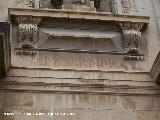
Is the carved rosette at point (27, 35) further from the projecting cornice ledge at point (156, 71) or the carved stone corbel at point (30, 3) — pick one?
the projecting cornice ledge at point (156, 71)

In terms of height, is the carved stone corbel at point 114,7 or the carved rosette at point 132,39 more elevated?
the carved stone corbel at point 114,7

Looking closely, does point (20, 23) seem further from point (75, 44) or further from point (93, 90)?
point (93, 90)

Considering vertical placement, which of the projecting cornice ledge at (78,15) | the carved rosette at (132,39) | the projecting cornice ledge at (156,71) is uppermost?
the projecting cornice ledge at (78,15)

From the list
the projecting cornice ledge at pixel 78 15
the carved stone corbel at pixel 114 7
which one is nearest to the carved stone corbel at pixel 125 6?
the carved stone corbel at pixel 114 7

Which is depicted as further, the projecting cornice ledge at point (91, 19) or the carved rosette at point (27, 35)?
the projecting cornice ledge at point (91, 19)

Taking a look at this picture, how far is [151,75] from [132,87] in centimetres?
42

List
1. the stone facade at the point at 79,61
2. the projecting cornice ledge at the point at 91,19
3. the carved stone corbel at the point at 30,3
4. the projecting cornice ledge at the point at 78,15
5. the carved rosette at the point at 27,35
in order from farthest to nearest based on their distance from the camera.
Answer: the carved stone corbel at the point at 30,3 < the projecting cornice ledge at the point at 78,15 < the projecting cornice ledge at the point at 91,19 < the carved rosette at the point at 27,35 < the stone facade at the point at 79,61

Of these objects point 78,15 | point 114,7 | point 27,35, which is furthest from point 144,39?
point 27,35

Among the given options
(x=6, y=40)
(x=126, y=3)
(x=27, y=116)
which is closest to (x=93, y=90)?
(x=27, y=116)

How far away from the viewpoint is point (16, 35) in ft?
28.4

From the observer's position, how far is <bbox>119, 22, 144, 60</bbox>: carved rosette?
8648 mm

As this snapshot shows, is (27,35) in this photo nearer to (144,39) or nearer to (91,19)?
(91,19)

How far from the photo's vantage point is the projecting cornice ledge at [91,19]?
858cm

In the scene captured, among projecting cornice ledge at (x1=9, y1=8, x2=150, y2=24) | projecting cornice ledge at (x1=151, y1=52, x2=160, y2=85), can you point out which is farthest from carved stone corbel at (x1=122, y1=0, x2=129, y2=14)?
projecting cornice ledge at (x1=151, y1=52, x2=160, y2=85)
